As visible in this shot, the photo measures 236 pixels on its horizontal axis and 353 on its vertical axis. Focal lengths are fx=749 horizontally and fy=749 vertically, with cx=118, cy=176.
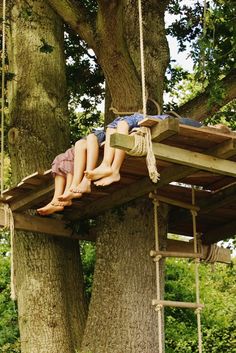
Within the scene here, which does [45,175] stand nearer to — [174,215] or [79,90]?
[174,215]

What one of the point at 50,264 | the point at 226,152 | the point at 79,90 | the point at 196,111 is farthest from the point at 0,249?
the point at 226,152

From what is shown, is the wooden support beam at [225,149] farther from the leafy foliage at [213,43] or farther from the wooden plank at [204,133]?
the leafy foliage at [213,43]

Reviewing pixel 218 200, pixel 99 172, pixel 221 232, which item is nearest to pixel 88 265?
pixel 221 232

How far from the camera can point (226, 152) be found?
14.1 feet

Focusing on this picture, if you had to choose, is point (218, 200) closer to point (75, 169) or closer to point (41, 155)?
point (75, 169)


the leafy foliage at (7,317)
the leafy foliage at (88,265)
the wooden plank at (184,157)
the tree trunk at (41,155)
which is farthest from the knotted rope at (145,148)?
the leafy foliage at (88,265)

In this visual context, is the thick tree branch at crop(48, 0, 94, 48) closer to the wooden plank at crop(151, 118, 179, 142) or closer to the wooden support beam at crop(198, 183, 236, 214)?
the wooden support beam at crop(198, 183, 236, 214)

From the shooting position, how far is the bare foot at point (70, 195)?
15.5 feet

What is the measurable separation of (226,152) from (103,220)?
186 centimetres

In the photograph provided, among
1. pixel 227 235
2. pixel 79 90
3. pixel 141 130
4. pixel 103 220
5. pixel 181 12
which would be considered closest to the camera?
pixel 141 130

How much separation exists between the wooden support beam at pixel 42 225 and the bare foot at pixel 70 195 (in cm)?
106

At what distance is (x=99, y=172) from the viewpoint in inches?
175

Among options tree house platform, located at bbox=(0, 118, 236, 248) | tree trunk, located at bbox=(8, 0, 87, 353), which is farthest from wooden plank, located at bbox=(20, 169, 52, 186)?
tree trunk, located at bbox=(8, 0, 87, 353)

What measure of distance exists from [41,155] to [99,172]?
2103mm
